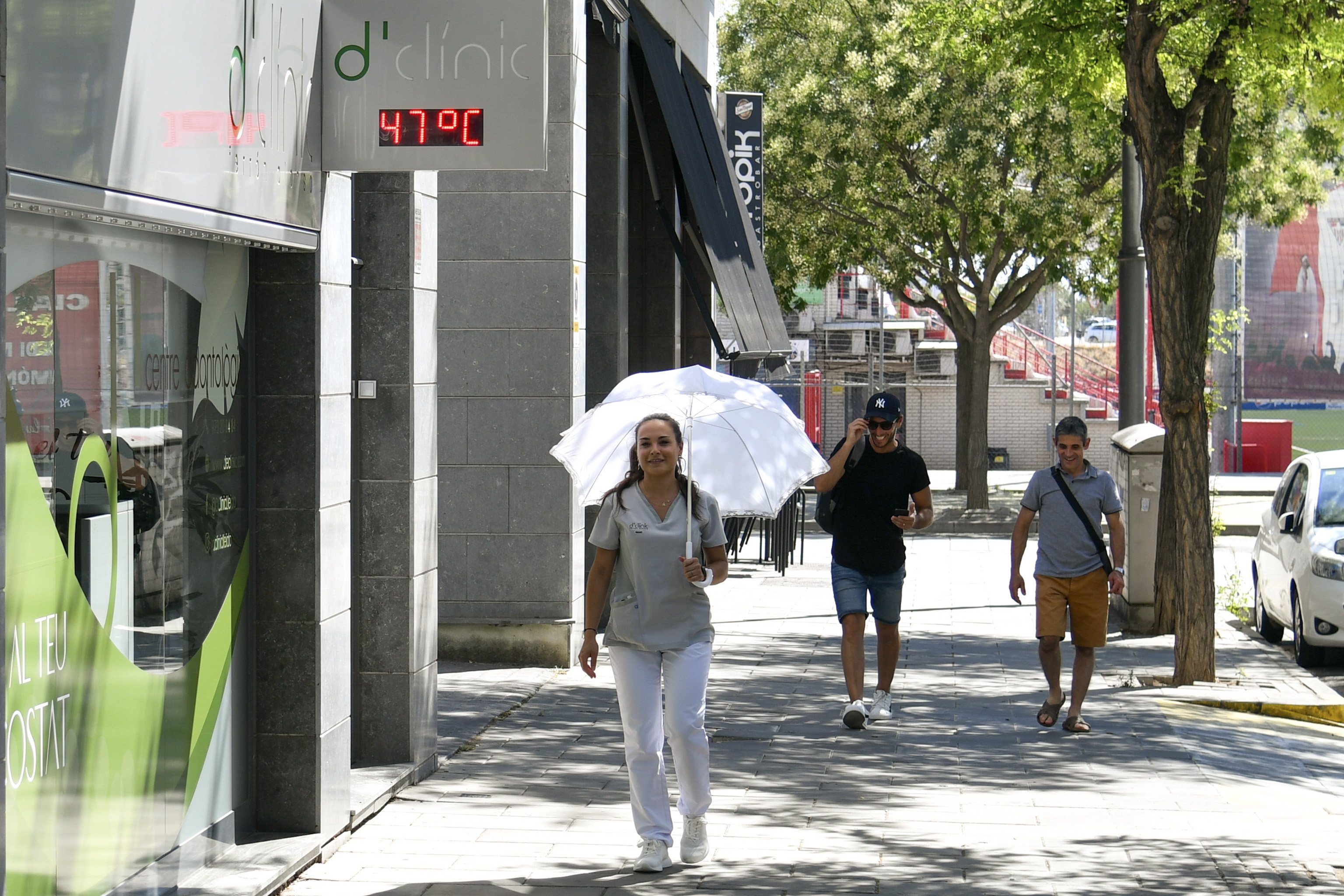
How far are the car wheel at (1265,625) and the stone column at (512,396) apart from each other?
6.19 meters

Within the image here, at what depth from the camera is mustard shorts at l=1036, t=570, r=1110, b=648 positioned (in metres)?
8.72

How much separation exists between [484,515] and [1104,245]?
17.8m

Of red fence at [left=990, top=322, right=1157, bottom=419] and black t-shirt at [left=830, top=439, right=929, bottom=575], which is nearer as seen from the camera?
black t-shirt at [left=830, top=439, right=929, bottom=575]

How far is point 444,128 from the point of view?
233 inches

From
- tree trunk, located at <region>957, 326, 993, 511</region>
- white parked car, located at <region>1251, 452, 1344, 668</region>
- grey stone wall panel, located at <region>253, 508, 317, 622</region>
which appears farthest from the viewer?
tree trunk, located at <region>957, 326, 993, 511</region>

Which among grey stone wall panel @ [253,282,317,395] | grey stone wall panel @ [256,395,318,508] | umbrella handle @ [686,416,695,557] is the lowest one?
umbrella handle @ [686,416,695,557]

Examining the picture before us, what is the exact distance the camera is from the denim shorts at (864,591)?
879 centimetres

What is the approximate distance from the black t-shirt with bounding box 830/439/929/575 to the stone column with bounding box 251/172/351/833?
3.44 metres

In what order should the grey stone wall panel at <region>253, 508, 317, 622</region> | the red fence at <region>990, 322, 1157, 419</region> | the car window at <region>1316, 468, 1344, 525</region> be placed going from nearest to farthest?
the grey stone wall panel at <region>253, 508, 317, 622</region>, the car window at <region>1316, 468, 1344, 525</region>, the red fence at <region>990, 322, 1157, 419</region>

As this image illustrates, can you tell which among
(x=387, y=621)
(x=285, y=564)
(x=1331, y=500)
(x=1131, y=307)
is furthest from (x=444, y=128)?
(x=1131, y=307)

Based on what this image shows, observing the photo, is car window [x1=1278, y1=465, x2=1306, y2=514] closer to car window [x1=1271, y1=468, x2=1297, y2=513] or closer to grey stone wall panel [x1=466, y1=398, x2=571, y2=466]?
car window [x1=1271, y1=468, x2=1297, y2=513]

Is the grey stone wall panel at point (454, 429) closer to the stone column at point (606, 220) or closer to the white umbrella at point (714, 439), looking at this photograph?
the stone column at point (606, 220)

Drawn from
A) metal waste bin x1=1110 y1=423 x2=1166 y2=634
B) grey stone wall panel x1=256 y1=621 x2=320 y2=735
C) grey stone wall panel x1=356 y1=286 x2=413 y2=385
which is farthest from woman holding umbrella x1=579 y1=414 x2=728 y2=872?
metal waste bin x1=1110 y1=423 x2=1166 y2=634

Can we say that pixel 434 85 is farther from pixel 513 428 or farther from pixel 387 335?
pixel 513 428
